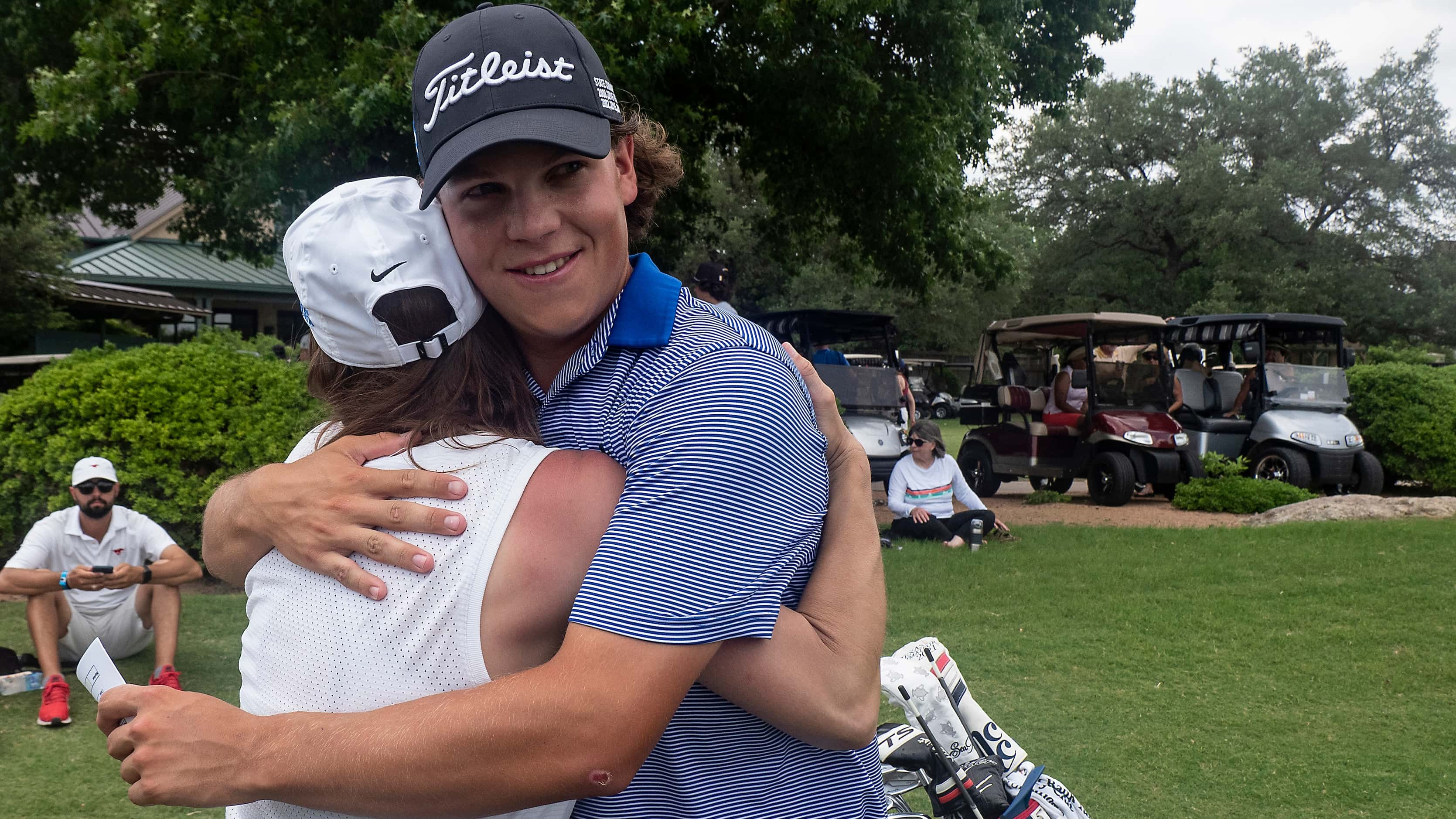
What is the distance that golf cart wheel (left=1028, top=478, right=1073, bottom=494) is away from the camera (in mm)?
16500

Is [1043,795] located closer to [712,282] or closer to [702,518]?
[702,518]

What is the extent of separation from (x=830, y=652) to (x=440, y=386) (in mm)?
660

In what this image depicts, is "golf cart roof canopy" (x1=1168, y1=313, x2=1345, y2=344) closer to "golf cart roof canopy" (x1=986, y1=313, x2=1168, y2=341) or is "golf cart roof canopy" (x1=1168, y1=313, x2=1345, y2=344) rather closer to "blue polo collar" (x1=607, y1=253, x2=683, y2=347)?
"golf cart roof canopy" (x1=986, y1=313, x2=1168, y2=341)

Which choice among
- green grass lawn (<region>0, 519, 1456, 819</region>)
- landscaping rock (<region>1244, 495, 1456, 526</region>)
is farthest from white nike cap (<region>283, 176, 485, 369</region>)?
landscaping rock (<region>1244, 495, 1456, 526</region>)

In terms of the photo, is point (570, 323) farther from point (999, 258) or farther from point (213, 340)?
point (999, 258)

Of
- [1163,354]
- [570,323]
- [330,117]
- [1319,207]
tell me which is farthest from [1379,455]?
[1319,207]

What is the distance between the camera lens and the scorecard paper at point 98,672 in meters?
1.46

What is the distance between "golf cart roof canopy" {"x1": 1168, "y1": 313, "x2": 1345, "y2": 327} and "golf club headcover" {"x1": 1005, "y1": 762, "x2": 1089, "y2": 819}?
14.6 meters

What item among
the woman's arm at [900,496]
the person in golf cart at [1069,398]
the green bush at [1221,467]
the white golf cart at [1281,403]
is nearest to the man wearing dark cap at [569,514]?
the woman's arm at [900,496]

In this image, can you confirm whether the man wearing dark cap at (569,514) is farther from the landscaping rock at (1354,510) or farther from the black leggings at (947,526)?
the landscaping rock at (1354,510)

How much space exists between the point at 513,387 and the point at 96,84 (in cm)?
1123

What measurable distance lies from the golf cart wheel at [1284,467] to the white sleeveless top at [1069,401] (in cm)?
245

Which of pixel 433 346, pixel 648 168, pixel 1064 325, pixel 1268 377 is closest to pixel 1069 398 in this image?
pixel 1064 325

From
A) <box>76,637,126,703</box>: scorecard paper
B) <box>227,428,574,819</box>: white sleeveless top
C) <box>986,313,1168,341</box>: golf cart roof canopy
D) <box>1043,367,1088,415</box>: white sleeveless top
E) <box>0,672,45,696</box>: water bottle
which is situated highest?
<box>986,313,1168,341</box>: golf cart roof canopy
